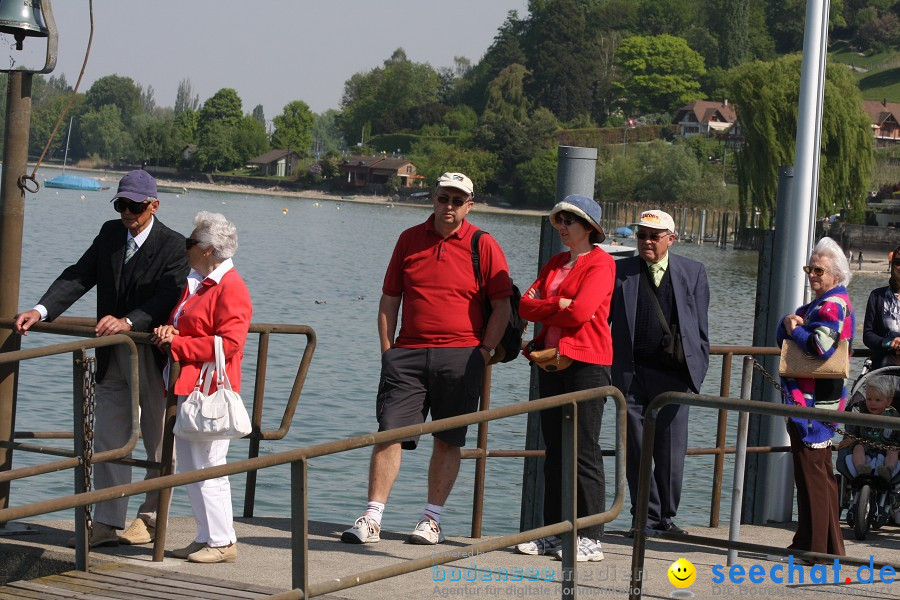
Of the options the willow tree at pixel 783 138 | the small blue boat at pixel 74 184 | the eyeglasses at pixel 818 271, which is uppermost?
the willow tree at pixel 783 138

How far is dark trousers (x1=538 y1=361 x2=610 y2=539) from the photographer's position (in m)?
5.76

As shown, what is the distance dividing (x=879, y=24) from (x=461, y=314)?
193 meters

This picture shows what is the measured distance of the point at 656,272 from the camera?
6.43 meters

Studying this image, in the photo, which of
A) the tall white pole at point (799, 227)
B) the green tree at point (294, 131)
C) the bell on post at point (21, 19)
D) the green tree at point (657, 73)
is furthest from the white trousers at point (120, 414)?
the green tree at point (294, 131)

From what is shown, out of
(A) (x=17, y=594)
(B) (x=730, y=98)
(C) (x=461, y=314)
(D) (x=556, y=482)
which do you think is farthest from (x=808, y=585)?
(B) (x=730, y=98)

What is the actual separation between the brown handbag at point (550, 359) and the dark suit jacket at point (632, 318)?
0.73 meters

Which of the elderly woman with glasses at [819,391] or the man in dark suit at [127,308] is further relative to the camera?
the elderly woman with glasses at [819,391]

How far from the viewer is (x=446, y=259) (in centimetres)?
591

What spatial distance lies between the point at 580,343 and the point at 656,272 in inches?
34.8

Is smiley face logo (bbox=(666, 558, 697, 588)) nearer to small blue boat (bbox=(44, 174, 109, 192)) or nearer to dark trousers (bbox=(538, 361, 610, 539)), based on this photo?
dark trousers (bbox=(538, 361, 610, 539))

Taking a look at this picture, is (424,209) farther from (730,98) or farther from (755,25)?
(730,98)

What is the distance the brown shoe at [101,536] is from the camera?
5.52 meters

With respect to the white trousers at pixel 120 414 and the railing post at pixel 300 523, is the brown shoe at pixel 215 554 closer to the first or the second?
the white trousers at pixel 120 414

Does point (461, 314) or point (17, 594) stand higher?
point (461, 314)
